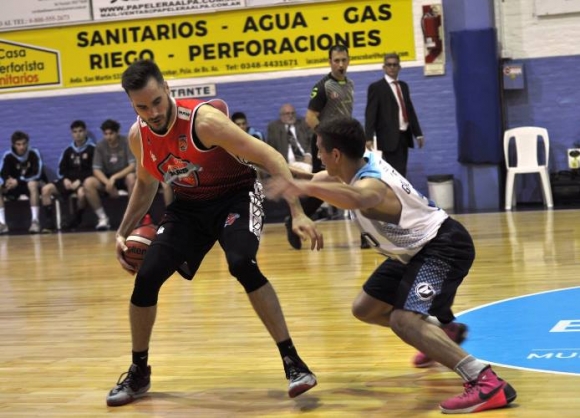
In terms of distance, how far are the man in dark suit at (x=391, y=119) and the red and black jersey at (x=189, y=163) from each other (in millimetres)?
5783

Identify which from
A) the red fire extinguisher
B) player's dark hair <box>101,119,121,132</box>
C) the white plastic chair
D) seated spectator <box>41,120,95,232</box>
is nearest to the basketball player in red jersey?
the white plastic chair

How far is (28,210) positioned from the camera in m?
14.9

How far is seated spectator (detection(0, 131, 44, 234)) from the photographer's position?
14.2 meters

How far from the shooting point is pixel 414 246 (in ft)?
13.6

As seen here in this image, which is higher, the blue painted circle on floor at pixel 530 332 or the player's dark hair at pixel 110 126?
the player's dark hair at pixel 110 126

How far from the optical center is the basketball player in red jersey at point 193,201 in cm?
421

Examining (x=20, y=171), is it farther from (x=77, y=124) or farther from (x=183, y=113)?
(x=183, y=113)

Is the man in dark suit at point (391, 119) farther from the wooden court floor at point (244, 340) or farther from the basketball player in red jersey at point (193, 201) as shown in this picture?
the basketball player in red jersey at point (193, 201)

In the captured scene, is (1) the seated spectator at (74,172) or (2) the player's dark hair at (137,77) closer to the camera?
(2) the player's dark hair at (137,77)

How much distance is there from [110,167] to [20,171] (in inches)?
57.0

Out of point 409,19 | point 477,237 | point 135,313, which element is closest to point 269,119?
point 409,19

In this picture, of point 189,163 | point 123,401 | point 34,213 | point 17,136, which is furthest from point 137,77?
point 17,136

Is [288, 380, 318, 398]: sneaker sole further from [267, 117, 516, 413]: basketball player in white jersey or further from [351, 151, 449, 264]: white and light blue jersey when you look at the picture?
[351, 151, 449, 264]: white and light blue jersey

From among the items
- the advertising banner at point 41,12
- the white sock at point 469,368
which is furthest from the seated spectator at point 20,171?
the white sock at point 469,368
